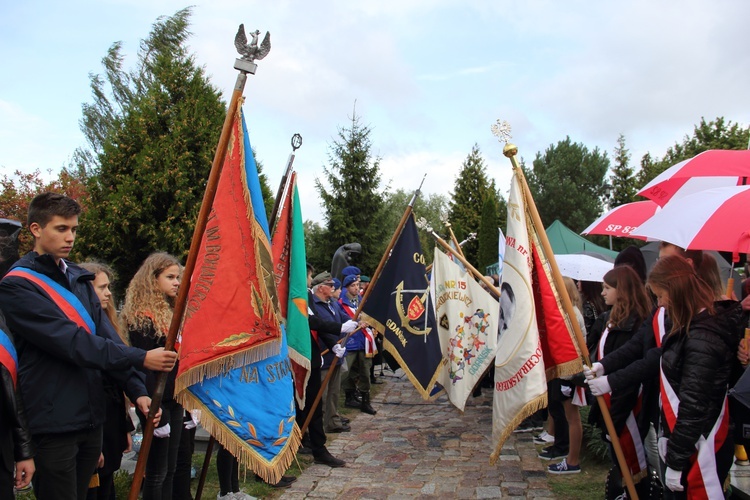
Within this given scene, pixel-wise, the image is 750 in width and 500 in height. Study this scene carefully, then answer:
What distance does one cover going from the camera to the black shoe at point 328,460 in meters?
6.29

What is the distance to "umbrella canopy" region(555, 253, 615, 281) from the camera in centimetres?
780

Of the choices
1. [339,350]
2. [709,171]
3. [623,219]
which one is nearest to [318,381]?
[339,350]

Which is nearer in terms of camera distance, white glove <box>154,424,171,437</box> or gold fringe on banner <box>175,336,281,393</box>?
gold fringe on banner <box>175,336,281,393</box>

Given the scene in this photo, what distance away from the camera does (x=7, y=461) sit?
2490mm

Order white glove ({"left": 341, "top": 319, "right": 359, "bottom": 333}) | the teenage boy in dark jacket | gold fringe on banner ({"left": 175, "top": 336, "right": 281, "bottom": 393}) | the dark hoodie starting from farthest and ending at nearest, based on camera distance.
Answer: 1. white glove ({"left": 341, "top": 319, "right": 359, "bottom": 333})
2. gold fringe on banner ({"left": 175, "top": 336, "right": 281, "bottom": 393})
3. the dark hoodie
4. the teenage boy in dark jacket

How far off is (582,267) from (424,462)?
3.55 metres

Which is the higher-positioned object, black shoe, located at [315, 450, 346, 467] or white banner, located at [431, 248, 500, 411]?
white banner, located at [431, 248, 500, 411]

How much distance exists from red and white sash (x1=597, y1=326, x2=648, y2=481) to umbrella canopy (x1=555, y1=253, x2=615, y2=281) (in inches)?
143

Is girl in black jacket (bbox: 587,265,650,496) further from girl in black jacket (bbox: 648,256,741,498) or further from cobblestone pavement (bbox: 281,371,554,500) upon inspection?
cobblestone pavement (bbox: 281,371,554,500)

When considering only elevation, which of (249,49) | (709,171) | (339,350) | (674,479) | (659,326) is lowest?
(674,479)

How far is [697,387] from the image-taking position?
3162mm

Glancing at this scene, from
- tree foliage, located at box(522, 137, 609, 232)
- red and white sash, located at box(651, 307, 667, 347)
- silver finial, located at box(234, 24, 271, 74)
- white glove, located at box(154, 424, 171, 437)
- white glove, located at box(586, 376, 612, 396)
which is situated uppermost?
tree foliage, located at box(522, 137, 609, 232)

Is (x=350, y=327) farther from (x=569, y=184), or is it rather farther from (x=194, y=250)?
(x=569, y=184)

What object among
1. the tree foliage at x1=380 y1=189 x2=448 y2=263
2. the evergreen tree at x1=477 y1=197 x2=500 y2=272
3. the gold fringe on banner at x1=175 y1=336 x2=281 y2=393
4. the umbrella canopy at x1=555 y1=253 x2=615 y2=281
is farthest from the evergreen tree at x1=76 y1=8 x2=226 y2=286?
the tree foliage at x1=380 y1=189 x2=448 y2=263
